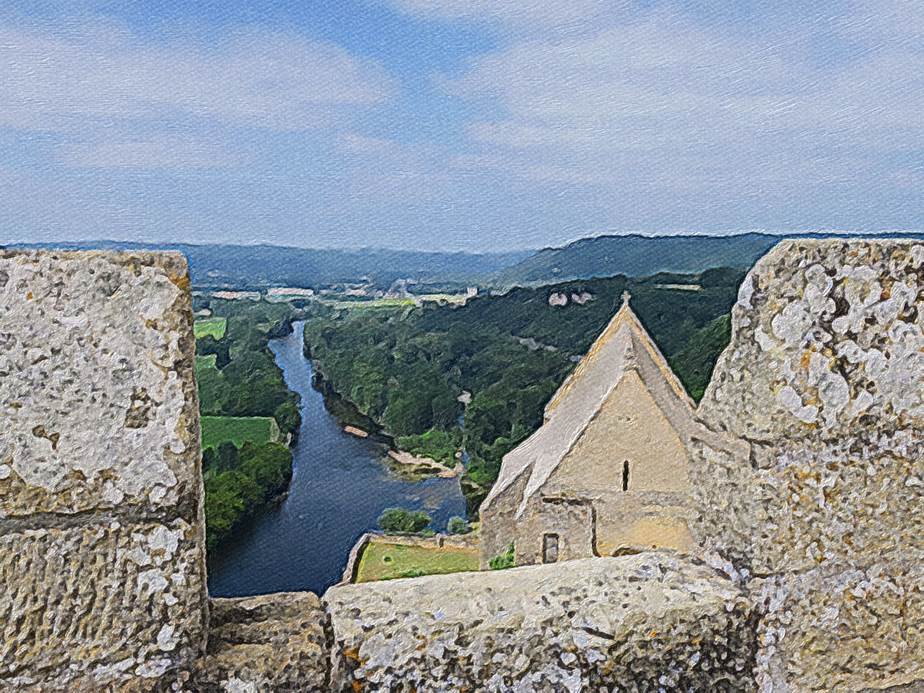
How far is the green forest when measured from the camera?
43.9 metres

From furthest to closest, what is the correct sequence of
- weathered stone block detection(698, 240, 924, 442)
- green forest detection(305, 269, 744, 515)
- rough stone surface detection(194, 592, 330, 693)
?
green forest detection(305, 269, 744, 515) < weathered stone block detection(698, 240, 924, 442) < rough stone surface detection(194, 592, 330, 693)

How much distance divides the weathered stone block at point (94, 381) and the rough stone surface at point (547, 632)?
665 millimetres

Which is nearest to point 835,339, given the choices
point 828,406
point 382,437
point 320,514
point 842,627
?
point 828,406

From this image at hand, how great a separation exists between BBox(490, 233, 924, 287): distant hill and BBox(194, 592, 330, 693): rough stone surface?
49141mm

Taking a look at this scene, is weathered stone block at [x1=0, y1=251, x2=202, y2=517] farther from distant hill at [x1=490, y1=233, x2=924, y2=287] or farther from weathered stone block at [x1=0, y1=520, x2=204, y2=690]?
distant hill at [x1=490, y1=233, x2=924, y2=287]

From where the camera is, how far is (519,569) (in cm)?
267

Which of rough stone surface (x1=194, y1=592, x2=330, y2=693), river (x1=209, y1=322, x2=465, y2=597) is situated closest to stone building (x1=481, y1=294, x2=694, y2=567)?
rough stone surface (x1=194, y1=592, x2=330, y2=693)

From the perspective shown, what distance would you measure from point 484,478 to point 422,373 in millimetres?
24294

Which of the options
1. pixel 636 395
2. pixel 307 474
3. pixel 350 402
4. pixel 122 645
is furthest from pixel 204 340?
pixel 122 645

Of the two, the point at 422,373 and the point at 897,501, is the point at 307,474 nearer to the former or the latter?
the point at 422,373

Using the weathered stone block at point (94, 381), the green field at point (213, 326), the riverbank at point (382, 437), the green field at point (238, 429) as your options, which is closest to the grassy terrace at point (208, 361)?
the green field at point (213, 326)

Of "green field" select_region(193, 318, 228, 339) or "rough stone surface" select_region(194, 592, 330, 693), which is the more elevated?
"rough stone surface" select_region(194, 592, 330, 693)

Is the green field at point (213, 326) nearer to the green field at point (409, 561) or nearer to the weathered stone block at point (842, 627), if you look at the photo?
the green field at point (409, 561)

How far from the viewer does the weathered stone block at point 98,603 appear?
6.59ft
